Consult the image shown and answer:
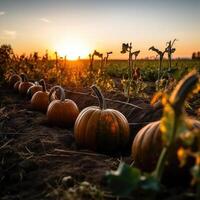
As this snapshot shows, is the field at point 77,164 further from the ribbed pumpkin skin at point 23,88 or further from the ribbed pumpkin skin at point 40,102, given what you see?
the ribbed pumpkin skin at point 23,88

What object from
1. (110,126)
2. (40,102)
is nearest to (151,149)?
(110,126)

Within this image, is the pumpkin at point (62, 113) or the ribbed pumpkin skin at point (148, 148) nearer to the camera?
the ribbed pumpkin skin at point (148, 148)

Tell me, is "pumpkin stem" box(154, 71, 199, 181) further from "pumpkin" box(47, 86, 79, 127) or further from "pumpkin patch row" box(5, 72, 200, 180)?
"pumpkin" box(47, 86, 79, 127)

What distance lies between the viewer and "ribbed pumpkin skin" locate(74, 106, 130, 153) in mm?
4449

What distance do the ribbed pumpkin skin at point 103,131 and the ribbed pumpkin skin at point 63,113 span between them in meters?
1.42

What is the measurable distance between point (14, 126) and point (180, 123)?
433 centimetres

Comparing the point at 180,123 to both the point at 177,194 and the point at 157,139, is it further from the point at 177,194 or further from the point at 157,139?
the point at 157,139

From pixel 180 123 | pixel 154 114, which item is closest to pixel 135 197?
pixel 180 123

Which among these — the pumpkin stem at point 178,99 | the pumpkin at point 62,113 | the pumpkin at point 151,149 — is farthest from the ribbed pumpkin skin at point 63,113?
the pumpkin stem at point 178,99

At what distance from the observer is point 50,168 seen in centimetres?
367

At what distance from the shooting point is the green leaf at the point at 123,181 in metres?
1.99

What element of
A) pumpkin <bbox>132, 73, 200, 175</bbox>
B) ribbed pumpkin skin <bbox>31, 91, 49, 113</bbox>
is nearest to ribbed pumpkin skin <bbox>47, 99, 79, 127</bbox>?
ribbed pumpkin skin <bbox>31, 91, 49, 113</bbox>

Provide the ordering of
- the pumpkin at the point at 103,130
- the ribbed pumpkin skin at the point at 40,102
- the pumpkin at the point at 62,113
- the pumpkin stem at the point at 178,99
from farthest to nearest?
the ribbed pumpkin skin at the point at 40,102 → the pumpkin at the point at 62,113 → the pumpkin at the point at 103,130 → the pumpkin stem at the point at 178,99

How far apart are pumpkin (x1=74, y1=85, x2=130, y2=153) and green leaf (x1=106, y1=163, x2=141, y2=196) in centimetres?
240
